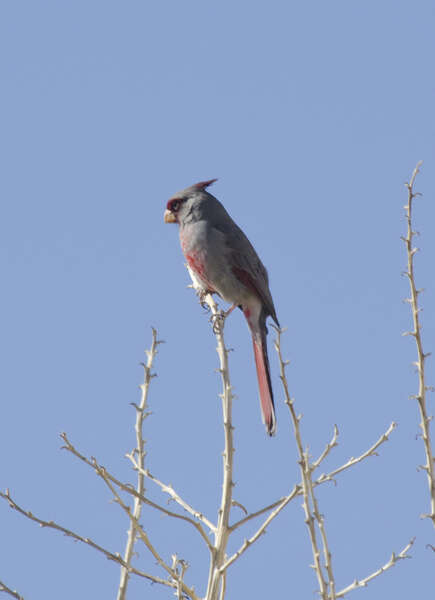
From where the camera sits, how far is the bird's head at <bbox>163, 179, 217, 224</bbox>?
599 cm

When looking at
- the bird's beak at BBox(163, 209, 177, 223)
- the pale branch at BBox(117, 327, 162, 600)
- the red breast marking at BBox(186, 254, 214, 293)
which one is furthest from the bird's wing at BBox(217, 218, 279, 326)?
the pale branch at BBox(117, 327, 162, 600)

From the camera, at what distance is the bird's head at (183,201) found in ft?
19.7

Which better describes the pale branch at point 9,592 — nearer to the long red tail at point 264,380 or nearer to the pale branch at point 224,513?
the pale branch at point 224,513

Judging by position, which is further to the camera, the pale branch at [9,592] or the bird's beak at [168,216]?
the bird's beak at [168,216]

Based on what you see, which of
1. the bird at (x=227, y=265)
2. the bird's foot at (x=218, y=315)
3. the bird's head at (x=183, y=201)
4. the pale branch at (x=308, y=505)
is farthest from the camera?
the bird's head at (x=183, y=201)

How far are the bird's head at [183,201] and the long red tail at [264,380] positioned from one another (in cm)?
94

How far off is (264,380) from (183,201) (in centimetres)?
162

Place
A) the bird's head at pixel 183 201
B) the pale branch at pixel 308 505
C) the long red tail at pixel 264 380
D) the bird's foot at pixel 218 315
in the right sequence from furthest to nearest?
the bird's head at pixel 183 201 < the long red tail at pixel 264 380 < the bird's foot at pixel 218 315 < the pale branch at pixel 308 505

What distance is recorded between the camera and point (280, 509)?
2697 millimetres

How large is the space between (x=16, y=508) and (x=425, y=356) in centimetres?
120

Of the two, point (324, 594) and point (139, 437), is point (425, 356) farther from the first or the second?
point (139, 437)

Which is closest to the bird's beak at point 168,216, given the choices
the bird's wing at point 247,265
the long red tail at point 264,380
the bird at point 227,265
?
the bird at point 227,265

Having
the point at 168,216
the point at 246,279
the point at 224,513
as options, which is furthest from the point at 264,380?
the point at 224,513

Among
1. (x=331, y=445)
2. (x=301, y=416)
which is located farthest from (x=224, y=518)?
(x=301, y=416)
